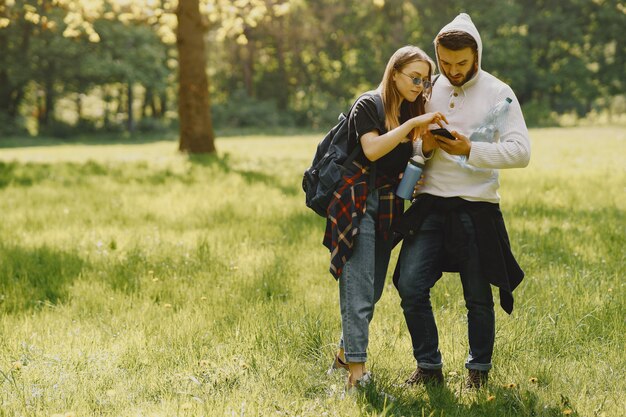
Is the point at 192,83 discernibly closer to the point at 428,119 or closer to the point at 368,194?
the point at 368,194

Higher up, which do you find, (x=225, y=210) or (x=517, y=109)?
(x=517, y=109)

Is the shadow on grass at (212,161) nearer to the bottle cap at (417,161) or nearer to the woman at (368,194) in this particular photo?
the woman at (368,194)

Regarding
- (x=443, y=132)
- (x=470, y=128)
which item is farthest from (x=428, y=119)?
(x=470, y=128)

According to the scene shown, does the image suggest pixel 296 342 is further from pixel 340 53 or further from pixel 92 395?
pixel 340 53

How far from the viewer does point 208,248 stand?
580cm

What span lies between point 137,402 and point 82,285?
2.04 m

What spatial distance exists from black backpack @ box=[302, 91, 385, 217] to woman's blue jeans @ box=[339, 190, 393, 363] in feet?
0.65

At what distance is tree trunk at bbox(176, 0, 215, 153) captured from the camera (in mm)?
14703

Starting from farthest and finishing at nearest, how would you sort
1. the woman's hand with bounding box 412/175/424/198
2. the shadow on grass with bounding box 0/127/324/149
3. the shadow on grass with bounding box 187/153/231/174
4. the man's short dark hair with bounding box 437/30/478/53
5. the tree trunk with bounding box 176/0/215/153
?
the shadow on grass with bounding box 0/127/324/149 → the tree trunk with bounding box 176/0/215/153 → the shadow on grass with bounding box 187/153/231/174 → the woman's hand with bounding box 412/175/424/198 → the man's short dark hair with bounding box 437/30/478/53

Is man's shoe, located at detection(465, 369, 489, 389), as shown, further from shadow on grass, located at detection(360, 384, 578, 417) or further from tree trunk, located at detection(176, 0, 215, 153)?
tree trunk, located at detection(176, 0, 215, 153)

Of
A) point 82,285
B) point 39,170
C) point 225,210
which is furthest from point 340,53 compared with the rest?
point 82,285

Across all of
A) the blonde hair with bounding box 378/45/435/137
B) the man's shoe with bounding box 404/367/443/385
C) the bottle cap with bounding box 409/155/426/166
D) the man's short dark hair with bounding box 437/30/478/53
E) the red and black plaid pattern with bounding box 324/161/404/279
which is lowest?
the man's shoe with bounding box 404/367/443/385

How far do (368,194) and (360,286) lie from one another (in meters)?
0.46

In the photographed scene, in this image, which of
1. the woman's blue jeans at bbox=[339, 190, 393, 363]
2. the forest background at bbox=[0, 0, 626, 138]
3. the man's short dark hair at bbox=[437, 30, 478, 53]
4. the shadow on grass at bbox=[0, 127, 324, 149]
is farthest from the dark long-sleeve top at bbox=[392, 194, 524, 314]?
the forest background at bbox=[0, 0, 626, 138]
